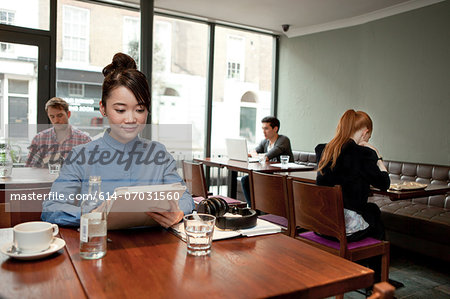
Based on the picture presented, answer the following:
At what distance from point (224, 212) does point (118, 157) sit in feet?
1.57

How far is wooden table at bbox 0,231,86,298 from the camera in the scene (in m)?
0.76

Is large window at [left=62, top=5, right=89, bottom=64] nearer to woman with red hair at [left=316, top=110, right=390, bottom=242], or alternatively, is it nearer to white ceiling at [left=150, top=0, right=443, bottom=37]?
white ceiling at [left=150, top=0, right=443, bottom=37]

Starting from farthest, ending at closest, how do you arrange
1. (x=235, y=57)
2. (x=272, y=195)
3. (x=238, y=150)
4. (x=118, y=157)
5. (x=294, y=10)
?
(x=235, y=57) → (x=294, y=10) → (x=238, y=150) → (x=272, y=195) → (x=118, y=157)

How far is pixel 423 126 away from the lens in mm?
4438

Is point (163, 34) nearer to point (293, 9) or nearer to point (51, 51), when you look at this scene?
point (51, 51)

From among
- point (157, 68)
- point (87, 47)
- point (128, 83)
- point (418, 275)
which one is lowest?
point (418, 275)

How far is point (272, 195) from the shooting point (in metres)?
2.52

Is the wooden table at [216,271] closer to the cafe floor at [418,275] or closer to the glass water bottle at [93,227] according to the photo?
the glass water bottle at [93,227]

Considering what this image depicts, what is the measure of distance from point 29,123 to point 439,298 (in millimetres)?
4482

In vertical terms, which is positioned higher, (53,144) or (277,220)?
(53,144)

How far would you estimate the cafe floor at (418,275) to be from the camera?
8.48ft

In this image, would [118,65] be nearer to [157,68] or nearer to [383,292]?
[383,292]

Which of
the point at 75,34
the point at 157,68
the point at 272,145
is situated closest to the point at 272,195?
the point at 272,145

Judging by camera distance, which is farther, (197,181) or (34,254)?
(197,181)
